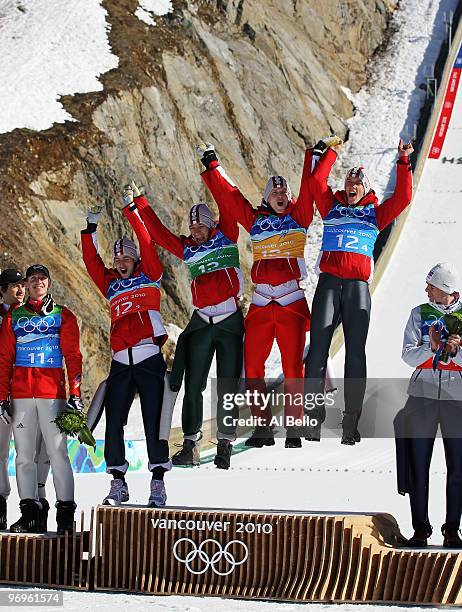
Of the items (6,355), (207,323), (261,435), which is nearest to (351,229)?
(207,323)

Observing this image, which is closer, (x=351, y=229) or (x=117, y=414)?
(x=117, y=414)

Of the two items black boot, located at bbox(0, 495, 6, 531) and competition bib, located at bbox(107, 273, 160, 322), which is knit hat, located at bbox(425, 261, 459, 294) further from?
black boot, located at bbox(0, 495, 6, 531)

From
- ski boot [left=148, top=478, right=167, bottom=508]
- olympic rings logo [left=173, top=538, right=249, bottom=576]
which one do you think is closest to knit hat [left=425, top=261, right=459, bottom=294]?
olympic rings logo [left=173, top=538, right=249, bottom=576]

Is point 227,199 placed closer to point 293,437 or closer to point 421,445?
point 293,437

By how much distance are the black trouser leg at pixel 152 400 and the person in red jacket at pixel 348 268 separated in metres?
1.15

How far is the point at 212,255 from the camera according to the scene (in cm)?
927

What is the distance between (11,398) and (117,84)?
18865 millimetres

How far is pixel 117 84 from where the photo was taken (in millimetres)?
26641

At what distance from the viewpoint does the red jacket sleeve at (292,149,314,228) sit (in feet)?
29.9

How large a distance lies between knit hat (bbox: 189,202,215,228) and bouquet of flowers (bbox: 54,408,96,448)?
186 cm

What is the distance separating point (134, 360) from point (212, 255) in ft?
3.53

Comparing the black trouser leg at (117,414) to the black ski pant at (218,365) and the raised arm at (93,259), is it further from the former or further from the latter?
the raised arm at (93,259)

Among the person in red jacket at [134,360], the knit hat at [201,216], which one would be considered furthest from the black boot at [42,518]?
the knit hat at [201,216]

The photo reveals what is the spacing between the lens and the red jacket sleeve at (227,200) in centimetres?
939
